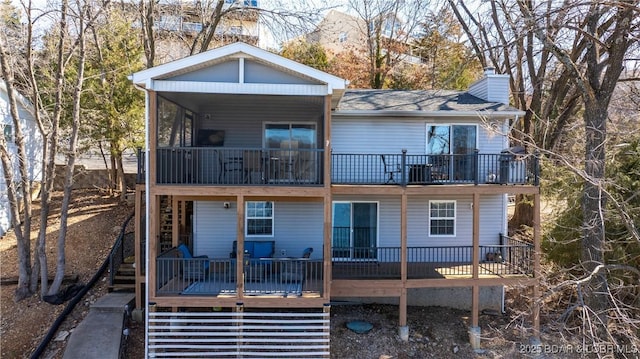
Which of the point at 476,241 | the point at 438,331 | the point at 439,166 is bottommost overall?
the point at 438,331

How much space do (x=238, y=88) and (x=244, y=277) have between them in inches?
181

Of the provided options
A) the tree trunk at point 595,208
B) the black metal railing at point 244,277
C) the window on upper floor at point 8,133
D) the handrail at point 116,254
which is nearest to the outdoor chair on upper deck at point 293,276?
the black metal railing at point 244,277

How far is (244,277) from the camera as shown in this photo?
9.52 meters

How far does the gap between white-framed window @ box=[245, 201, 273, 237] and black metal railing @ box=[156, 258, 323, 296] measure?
5.98 feet

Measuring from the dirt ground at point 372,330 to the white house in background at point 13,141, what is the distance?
7.99 feet

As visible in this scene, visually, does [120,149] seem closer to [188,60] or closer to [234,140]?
[234,140]

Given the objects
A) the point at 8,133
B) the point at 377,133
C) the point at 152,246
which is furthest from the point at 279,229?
→ the point at 8,133

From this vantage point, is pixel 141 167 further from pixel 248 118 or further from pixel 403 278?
pixel 403 278

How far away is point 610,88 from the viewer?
977cm

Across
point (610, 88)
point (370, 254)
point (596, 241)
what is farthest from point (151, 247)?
point (610, 88)

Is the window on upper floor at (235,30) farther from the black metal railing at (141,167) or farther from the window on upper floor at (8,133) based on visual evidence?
the black metal railing at (141,167)

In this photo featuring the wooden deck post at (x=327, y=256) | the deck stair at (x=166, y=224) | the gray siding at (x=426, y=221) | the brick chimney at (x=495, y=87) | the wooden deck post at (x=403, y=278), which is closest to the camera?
the wooden deck post at (x=327, y=256)

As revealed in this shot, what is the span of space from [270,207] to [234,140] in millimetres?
2410

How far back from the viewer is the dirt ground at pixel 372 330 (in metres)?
9.77
